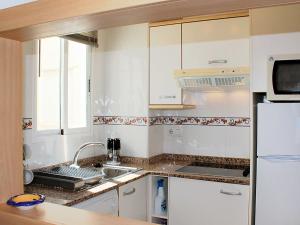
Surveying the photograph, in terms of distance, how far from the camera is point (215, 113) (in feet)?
9.84

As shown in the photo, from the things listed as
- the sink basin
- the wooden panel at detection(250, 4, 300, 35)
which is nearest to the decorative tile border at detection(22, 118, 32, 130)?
the sink basin

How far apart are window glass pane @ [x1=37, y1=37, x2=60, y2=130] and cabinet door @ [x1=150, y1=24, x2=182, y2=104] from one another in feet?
2.78

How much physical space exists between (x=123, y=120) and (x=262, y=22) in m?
1.52

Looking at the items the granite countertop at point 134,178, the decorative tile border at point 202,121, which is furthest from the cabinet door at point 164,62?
the granite countertop at point 134,178

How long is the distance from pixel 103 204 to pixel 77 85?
1.21 meters

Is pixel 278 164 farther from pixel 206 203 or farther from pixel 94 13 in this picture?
pixel 94 13

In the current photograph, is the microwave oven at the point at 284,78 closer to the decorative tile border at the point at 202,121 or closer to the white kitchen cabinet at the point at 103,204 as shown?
the decorative tile border at the point at 202,121

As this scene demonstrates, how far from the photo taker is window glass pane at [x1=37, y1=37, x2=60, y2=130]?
2.45m

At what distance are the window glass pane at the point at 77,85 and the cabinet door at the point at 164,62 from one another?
635 mm

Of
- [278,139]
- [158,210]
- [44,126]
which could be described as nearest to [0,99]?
[44,126]

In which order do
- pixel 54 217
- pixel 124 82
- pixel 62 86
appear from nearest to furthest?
Answer: pixel 54 217
pixel 62 86
pixel 124 82

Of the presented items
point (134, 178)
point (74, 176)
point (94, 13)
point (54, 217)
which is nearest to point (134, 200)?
point (134, 178)

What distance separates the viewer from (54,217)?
0.97 meters

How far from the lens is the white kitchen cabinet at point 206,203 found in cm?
236
